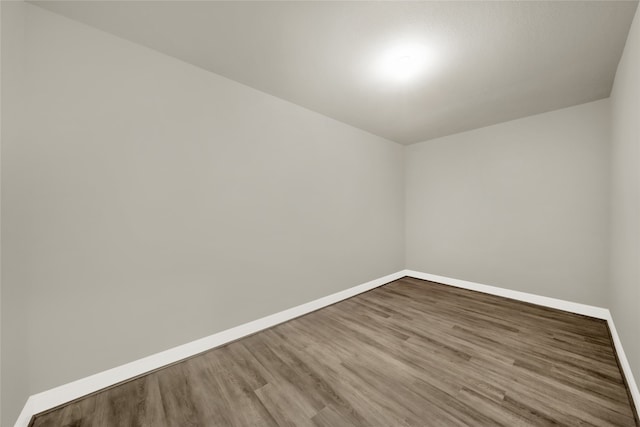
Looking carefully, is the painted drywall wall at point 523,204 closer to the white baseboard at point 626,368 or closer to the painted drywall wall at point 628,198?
the painted drywall wall at point 628,198

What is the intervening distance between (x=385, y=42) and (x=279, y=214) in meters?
1.93

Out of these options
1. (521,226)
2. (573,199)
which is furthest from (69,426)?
(573,199)

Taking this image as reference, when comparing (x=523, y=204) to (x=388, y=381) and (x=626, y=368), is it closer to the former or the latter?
(x=626, y=368)

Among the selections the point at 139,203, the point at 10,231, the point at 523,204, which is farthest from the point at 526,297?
the point at 10,231

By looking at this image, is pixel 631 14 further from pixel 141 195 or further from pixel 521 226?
pixel 141 195

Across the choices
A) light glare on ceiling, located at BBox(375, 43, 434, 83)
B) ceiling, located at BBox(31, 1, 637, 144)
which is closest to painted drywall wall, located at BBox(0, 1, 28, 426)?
ceiling, located at BBox(31, 1, 637, 144)

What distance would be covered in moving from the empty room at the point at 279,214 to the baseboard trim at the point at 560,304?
34 millimetres

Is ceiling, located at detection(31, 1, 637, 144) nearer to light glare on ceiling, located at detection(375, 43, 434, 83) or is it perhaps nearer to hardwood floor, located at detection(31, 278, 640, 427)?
light glare on ceiling, located at detection(375, 43, 434, 83)

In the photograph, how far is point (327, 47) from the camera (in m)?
1.97

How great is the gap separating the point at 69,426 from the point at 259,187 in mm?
2168

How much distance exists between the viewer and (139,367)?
191cm

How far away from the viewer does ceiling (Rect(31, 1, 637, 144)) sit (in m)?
1.60

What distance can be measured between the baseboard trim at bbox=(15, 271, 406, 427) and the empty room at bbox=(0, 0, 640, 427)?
17 mm

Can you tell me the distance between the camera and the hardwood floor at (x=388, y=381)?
4.97 feet
